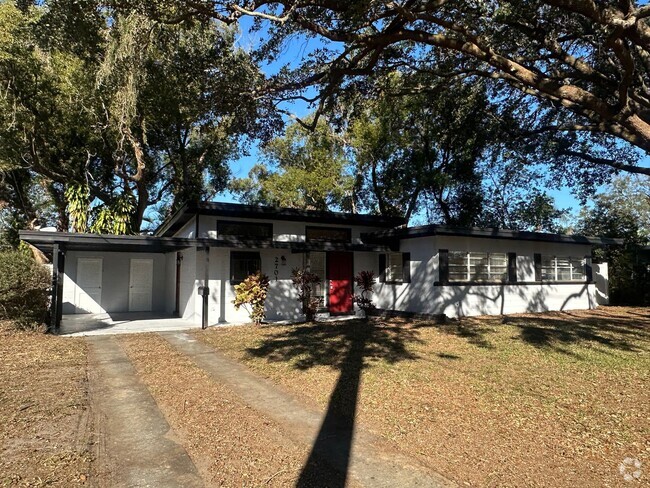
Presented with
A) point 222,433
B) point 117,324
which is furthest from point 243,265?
point 222,433

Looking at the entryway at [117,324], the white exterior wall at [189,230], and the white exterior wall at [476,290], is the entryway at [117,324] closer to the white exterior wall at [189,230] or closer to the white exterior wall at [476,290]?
the white exterior wall at [189,230]

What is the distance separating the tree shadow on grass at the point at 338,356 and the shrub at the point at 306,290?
3.04ft

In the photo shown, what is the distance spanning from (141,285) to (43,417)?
1306 cm

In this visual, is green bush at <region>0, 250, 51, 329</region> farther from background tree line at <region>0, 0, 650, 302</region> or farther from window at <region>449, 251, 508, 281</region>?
window at <region>449, 251, 508, 281</region>

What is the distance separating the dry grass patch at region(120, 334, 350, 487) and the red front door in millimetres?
7771

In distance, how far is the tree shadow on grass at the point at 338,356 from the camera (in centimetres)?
375

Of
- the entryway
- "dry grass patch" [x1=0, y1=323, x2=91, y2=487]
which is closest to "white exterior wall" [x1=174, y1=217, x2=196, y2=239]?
the entryway

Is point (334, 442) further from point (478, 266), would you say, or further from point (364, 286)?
point (478, 266)

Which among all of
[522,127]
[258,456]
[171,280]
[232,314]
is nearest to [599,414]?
[258,456]

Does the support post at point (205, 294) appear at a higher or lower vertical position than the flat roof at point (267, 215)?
lower

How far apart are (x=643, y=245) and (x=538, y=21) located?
566 inches

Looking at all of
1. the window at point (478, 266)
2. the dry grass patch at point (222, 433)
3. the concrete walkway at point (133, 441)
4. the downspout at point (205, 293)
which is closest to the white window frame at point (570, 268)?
the window at point (478, 266)

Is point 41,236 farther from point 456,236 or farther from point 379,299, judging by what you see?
point 456,236

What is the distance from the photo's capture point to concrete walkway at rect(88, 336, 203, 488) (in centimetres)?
340
